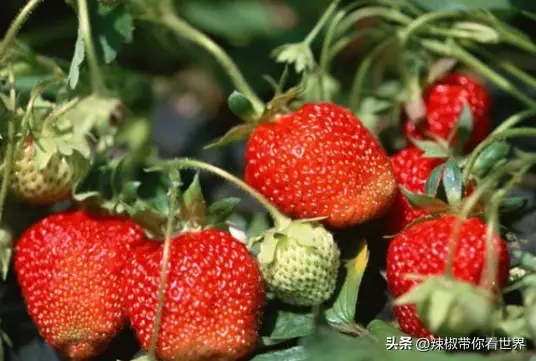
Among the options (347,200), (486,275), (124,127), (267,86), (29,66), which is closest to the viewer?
(486,275)

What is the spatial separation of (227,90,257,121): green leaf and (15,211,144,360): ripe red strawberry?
17cm

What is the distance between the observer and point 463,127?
1042 millimetres

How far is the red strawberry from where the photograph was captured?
40.3 inches

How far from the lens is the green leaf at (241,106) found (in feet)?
3.29

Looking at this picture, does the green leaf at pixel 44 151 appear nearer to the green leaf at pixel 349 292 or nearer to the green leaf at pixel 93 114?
the green leaf at pixel 93 114

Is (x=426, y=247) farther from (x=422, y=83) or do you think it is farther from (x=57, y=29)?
(x=57, y=29)

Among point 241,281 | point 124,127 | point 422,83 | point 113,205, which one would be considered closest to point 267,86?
point 124,127

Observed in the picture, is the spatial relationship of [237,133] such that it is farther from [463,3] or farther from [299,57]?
[463,3]

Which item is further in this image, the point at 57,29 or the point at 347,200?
the point at 57,29

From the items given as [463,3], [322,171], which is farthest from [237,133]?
[463,3]

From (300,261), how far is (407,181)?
19 cm

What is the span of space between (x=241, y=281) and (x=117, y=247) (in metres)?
0.15

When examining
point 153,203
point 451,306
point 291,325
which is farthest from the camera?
Result: point 153,203

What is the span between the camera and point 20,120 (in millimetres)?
1016
